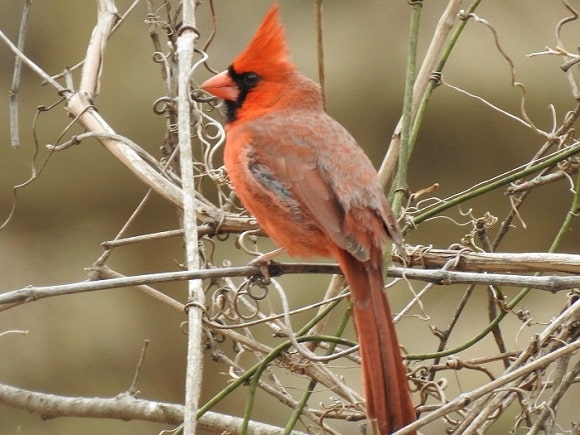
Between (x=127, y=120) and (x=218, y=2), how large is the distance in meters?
0.77

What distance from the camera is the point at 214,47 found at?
16.6 feet

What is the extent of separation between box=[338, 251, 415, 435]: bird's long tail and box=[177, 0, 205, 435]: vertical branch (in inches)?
14.0

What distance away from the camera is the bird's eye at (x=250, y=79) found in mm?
2654

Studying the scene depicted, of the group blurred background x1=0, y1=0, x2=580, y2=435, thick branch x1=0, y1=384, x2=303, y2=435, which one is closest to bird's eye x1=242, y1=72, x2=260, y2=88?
thick branch x1=0, y1=384, x2=303, y2=435

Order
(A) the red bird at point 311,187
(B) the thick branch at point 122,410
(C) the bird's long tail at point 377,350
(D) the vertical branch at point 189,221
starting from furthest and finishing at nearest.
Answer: (B) the thick branch at point 122,410
(A) the red bird at point 311,187
(C) the bird's long tail at point 377,350
(D) the vertical branch at point 189,221

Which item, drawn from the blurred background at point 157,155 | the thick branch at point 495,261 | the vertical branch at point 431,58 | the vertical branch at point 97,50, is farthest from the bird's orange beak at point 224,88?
the blurred background at point 157,155

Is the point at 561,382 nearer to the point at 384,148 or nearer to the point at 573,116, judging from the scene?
the point at 573,116

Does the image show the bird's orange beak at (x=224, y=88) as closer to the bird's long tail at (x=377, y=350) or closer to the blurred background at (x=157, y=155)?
the bird's long tail at (x=377, y=350)

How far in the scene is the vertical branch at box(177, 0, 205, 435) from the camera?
1667 mm

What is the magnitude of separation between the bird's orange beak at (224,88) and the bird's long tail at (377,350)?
613mm

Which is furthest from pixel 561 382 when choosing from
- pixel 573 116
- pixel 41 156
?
pixel 41 156

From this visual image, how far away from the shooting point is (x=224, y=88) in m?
2.64

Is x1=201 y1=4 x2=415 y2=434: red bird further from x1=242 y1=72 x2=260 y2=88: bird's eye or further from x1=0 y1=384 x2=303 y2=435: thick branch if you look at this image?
x1=0 y1=384 x2=303 y2=435: thick branch

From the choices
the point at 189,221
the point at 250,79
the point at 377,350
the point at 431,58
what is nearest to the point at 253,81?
the point at 250,79
